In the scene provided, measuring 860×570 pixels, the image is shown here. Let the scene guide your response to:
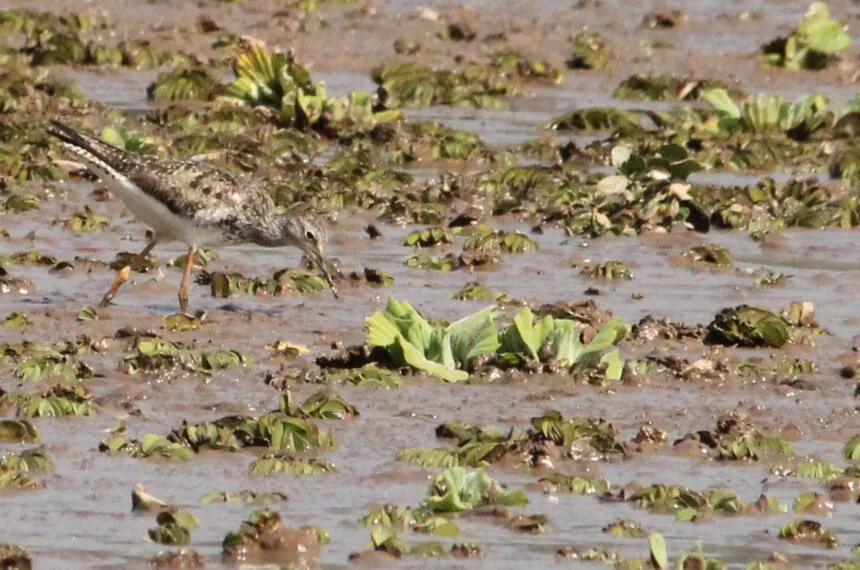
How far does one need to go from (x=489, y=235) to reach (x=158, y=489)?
596 centimetres

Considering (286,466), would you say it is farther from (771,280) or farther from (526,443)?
(771,280)

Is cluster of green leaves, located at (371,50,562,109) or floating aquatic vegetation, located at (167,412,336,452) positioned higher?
floating aquatic vegetation, located at (167,412,336,452)

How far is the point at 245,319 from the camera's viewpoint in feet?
43.2

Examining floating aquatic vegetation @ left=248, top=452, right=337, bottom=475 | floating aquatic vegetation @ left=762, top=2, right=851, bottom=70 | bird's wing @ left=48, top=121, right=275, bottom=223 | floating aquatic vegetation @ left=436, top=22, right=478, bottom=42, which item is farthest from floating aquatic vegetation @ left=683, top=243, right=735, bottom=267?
floating aquatic vegetation @ left=436, top=22, right=478, bottom=42

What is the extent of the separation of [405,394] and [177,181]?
9.91 feet

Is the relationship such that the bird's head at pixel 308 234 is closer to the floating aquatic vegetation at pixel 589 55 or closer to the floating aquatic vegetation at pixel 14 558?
the floating aquatic vegetation at pixel 14 558

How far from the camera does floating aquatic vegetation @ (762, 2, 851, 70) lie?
898 inches

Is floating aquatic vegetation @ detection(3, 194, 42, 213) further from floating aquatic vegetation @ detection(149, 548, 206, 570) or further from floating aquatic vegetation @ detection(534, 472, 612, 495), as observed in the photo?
floating aquatic vegetation @ detection(149, 548, 206, 570)

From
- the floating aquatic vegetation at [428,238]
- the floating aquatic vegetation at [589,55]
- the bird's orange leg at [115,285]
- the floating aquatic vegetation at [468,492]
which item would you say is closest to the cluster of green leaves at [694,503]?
the floating aquatic vegetation at [468,492]

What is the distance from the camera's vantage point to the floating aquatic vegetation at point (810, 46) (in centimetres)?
2280

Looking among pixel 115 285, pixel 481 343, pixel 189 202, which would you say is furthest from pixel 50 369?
pixel 189 202

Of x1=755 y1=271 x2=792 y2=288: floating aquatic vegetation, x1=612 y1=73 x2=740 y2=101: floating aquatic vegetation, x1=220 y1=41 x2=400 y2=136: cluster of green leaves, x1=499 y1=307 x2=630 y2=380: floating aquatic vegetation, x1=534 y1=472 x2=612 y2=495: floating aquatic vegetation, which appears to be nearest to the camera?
x1=534 y1=472 x2=612 y2=495: floating aquatic vegetation

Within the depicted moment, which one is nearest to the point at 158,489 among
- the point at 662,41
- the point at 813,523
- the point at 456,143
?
the point at 813,523

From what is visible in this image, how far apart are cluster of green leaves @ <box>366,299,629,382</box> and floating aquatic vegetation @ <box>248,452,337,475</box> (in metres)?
1.82
